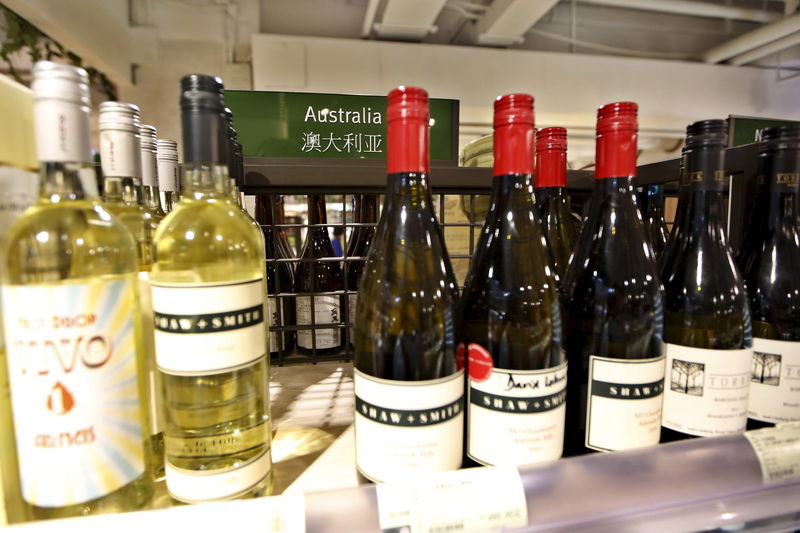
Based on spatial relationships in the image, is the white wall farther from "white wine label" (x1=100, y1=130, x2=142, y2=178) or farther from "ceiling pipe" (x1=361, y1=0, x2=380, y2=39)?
"white wine label" (x1=100, y1=130, x2=142, y2=178)

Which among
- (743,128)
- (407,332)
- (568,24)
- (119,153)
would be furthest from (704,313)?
(568,24)

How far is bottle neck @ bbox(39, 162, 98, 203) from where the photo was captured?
12.2 inches

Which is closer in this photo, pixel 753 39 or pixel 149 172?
pixel 149 172

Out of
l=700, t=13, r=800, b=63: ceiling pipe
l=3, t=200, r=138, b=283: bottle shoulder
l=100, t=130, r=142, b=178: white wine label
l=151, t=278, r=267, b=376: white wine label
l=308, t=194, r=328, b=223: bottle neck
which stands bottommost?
l=151, t=278, r=267, b=376: white wine label

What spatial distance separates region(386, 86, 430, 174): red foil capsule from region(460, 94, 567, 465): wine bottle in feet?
0.23

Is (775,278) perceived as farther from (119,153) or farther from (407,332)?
(119,153)

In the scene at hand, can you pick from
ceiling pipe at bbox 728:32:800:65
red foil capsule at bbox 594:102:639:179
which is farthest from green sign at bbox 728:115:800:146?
ceiling pipe at bbox 728:32:800:65

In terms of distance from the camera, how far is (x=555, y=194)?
2.20 ft

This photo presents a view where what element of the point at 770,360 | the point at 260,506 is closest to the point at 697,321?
the point at 770,360

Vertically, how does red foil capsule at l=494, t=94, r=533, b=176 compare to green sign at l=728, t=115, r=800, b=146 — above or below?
below

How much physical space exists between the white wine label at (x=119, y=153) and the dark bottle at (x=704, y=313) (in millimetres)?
544

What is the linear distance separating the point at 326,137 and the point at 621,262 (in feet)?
1.54

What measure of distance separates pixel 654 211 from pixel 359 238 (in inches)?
23.2

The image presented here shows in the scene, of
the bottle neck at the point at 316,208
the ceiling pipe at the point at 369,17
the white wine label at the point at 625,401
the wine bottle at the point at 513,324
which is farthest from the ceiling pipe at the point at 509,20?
the white wine label at the point at 625,401
